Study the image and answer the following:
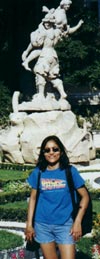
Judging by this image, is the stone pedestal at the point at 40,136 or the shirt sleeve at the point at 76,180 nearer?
the shirt sleeve at the point at 76,180

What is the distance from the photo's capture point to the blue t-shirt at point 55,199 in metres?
5.98

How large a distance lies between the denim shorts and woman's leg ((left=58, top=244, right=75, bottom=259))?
5cm

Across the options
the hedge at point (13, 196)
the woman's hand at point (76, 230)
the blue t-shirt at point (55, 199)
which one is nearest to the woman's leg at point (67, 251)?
the woman's hand at point (76, 230)

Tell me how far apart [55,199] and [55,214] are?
0.15m

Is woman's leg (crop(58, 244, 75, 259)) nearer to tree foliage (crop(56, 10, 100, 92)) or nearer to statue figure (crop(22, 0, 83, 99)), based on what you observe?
statue figure (crop(22, 0, 83, 99))

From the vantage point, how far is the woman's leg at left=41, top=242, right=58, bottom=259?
19.4ft

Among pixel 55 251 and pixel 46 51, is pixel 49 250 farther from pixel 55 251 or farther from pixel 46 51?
pixel 46 51

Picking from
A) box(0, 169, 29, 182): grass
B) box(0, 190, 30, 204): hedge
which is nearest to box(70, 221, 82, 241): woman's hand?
box(0, 190, 30, 204): hedge

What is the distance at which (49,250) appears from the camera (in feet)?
19.5

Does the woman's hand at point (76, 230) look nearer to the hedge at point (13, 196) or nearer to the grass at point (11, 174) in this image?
the hedge at point (13, 196)

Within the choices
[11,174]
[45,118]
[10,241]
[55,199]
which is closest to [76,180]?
[55,199]

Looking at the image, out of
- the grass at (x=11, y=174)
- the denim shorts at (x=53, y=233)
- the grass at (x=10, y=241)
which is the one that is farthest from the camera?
the grass at (x=11, y=174)

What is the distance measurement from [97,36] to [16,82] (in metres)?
5.38

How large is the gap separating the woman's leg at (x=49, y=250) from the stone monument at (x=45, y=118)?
536 inches
